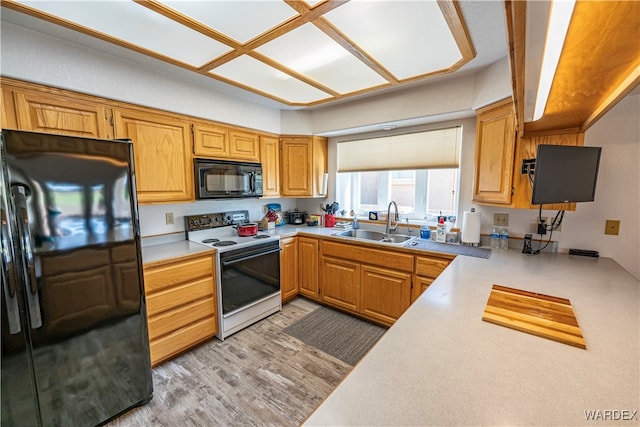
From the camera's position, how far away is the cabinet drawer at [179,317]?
1.95m

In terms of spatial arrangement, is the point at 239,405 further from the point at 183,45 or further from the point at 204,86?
the point at 204,86

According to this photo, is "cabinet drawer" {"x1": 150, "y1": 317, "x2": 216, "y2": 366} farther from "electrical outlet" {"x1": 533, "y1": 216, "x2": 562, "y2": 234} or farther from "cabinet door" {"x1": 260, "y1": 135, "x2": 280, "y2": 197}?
"electrical outlet" {"x1": 533, "y1": 216, "x2": 562, "y2": 234}

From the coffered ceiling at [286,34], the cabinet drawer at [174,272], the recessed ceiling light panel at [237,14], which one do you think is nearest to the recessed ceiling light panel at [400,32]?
the coffered ceiling at [286,34]

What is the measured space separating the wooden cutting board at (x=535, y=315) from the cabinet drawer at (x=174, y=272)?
2.07 meters

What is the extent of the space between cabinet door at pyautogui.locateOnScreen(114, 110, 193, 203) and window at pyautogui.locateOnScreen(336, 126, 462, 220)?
6.22ft

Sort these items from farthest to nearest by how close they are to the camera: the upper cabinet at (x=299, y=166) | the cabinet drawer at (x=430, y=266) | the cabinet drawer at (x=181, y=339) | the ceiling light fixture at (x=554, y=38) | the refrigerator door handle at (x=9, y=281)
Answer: the upper cabinet at (x=299, y=166) < the cabinet drawer at (x=430, y=266) < the cabinet drawer at (x=181, y=339) < the refrigerator door handle at (x=9, y=281) < the ceiling light fixture at (x=554, y=38)

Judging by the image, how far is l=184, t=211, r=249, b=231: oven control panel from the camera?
2.61 metres

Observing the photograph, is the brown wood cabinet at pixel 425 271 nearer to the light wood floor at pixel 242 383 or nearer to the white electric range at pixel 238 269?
the light wood floor at pixel 242 383

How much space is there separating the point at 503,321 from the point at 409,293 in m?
1.36

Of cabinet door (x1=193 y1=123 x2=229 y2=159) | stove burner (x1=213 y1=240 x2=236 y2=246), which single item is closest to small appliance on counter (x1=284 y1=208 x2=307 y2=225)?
stove burner (x1=213 y1=240 x2=236 y2=246)

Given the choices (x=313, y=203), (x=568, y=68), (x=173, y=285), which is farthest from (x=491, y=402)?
(x=313, y=203)

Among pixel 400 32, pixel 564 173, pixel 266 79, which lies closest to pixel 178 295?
pixel 266 79

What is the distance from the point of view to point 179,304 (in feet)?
6.81

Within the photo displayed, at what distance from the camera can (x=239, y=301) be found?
97.0 inches
